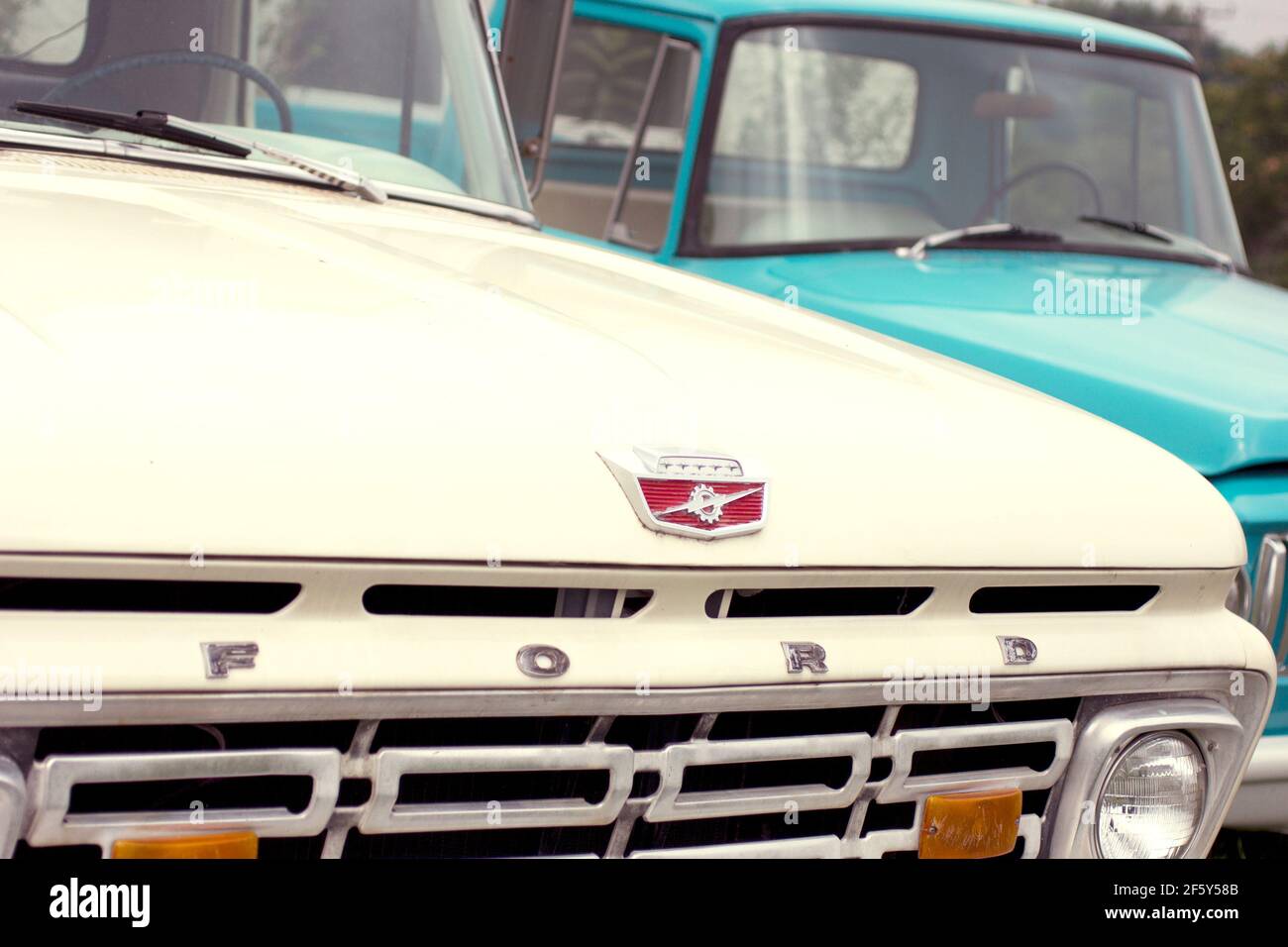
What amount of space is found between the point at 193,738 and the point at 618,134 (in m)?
3.77

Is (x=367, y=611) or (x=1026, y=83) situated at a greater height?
(x=1026, y=83)

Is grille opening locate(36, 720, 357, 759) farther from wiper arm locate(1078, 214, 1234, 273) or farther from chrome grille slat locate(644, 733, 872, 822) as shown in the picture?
wiper arm locate(1078, 214, 1234, 273)

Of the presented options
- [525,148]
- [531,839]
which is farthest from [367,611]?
[525,148]

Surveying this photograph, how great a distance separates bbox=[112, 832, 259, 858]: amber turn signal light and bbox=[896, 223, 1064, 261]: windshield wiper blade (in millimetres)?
3355

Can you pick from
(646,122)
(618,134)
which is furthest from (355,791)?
(618,134)

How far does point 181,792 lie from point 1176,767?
127cm

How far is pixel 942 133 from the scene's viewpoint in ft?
16.1

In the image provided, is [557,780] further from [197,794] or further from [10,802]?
[10,802]

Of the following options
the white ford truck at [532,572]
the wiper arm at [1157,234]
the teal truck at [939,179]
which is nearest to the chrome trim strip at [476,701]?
the white ford truck at [532,572]

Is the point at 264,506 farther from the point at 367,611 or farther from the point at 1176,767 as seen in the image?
the point at 1176,767

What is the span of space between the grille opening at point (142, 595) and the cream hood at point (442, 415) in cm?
7

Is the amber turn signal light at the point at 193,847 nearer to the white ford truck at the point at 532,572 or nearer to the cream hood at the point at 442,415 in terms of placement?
the white ford truck at the point at 532,572

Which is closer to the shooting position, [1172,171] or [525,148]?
[525,148]
